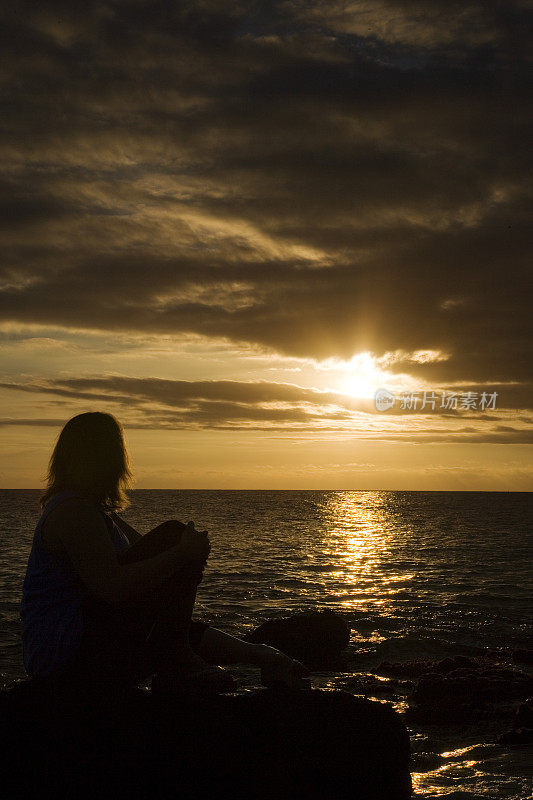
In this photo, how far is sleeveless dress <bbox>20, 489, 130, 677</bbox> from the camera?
450 centimetres

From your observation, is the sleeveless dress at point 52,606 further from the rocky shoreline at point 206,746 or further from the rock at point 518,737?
the rock at point 518,737

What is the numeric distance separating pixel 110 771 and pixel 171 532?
158cm

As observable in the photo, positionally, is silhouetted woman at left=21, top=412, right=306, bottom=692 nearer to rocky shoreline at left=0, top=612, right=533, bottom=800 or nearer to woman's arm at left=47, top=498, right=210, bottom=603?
woman's arm at left=47, top=498, right=210, bottom=603

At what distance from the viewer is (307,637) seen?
14.2m

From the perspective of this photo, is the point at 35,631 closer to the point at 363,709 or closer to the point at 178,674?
the point at 178,674

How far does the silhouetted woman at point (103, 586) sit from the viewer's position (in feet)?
A: 14.3

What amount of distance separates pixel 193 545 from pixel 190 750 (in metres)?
1.35

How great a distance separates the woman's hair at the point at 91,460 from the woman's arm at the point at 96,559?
32 cm

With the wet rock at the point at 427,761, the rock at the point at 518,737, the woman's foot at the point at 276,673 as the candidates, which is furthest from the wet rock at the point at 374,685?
the woman's foot at the point at 276,673

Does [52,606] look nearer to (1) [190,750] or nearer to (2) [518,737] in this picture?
(1) [190,750]

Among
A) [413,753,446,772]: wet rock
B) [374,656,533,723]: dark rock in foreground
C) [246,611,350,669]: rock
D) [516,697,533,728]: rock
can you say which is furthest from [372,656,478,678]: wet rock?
[413,753,446,772]: wet rock

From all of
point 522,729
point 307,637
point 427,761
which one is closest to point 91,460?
point 427,761

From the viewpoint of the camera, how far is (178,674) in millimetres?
4883

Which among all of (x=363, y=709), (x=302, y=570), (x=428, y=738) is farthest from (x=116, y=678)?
(x=302, y=570)
